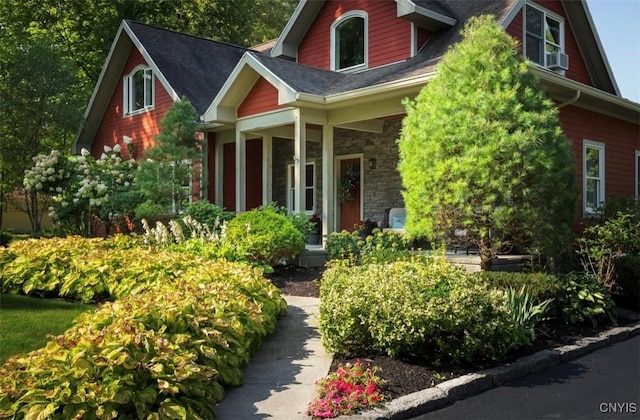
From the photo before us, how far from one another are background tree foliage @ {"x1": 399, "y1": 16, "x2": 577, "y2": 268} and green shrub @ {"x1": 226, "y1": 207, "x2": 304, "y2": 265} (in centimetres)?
262

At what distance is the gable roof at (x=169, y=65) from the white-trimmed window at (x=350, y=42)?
3.83m

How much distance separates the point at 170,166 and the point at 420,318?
30.9ft

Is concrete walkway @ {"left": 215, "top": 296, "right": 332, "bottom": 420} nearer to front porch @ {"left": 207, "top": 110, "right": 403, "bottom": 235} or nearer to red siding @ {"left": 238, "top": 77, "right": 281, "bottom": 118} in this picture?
front porch @ {"left": 207, "top": 110, "right": 403, "bottom": 235}

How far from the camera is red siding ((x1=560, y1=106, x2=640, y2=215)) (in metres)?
11.2

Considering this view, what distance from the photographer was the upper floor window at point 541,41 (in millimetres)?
12539

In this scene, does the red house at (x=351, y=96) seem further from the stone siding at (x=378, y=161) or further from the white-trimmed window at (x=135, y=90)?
the white-trimmed window at (x=135, y=90)

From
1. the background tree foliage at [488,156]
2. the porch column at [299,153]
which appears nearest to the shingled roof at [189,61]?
the porch column at [299,153]

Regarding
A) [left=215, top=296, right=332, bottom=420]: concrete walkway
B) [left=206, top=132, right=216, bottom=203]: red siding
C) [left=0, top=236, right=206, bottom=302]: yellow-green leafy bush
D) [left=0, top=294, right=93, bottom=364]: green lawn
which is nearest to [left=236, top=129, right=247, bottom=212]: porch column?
[left=206, top=132, right=216, bottom=203]: red siding

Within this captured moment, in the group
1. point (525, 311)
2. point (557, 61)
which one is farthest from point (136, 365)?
point (557, 61)

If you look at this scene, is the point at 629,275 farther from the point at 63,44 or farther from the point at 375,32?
the point at 63,44

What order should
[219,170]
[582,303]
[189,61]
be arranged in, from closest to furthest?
[582,303] → [219,170] → [189,61]

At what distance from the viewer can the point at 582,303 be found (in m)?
6.63

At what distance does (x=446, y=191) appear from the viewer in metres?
6.61

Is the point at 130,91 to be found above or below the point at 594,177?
above
